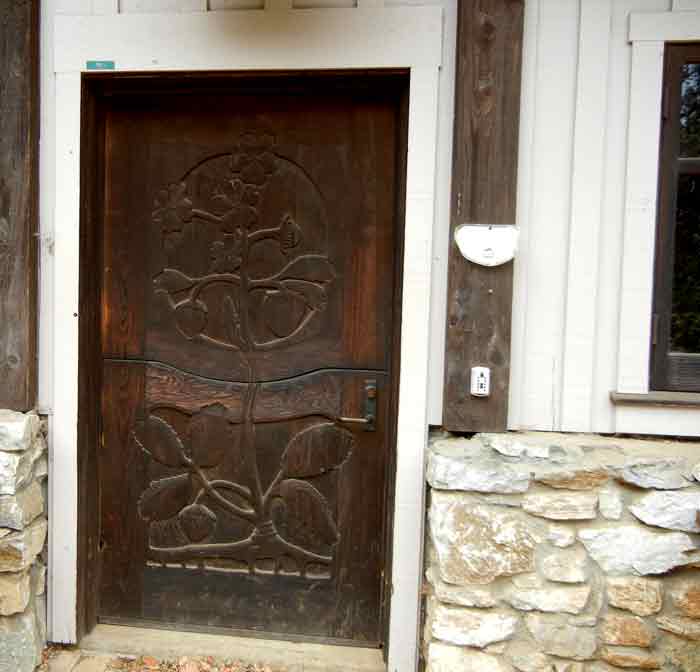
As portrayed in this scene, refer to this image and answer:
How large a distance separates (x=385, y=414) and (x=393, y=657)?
36.4 inches

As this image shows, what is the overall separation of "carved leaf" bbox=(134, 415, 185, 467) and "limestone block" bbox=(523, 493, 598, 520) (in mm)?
1434

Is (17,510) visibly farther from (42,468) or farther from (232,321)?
(232,321)

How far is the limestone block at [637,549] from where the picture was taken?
1709 mm

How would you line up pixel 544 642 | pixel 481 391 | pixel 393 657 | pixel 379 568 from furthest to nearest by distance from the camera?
1. pixel 379 568
2. pixel 393 657
3. pixel 481 391
4. pixel 544 642

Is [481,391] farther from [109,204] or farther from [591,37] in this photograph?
[109,204]

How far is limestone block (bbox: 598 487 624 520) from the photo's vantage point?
1.74m

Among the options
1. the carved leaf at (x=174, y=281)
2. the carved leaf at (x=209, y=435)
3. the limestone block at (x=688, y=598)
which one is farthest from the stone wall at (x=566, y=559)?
the carved leaf at (x=174, y=281)

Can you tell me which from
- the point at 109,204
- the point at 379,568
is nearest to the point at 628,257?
the point at 379,568

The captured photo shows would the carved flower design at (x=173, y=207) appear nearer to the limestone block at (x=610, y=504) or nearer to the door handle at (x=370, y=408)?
the door handle at (x=370, y=408)

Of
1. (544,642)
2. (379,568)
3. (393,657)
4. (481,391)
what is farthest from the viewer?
(379,568)

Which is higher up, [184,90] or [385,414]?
[184,90]

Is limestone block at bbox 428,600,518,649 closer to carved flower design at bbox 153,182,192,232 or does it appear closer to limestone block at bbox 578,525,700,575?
limestone block at bbox 578,525,700,575

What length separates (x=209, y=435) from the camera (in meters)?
2.22

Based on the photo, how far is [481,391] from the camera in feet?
6.17
